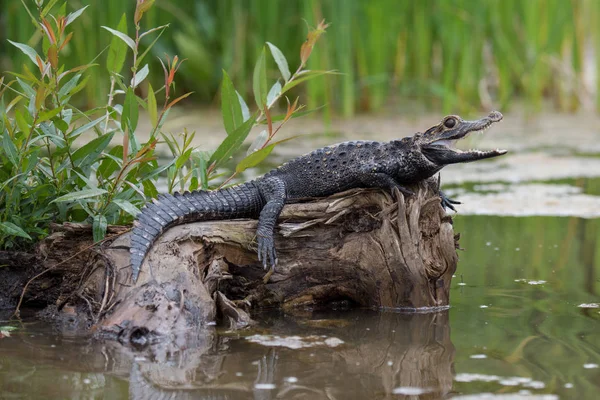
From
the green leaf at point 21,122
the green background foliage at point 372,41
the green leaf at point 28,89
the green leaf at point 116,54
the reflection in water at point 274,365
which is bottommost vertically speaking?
the reflection in water at point 274,365

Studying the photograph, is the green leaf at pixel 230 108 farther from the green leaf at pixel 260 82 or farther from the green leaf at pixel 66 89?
the green leaf at pixel 66 89

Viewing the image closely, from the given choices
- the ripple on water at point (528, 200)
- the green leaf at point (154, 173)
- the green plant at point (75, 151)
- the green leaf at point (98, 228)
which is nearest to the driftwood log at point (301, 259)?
the green leaf at point (98, 228)

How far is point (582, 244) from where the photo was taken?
5355 mm

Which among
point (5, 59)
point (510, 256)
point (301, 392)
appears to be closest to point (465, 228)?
point (510, 256)

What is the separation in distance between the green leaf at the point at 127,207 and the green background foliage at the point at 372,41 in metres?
5.36

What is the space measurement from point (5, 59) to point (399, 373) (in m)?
8.43

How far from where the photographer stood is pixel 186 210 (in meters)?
3.98

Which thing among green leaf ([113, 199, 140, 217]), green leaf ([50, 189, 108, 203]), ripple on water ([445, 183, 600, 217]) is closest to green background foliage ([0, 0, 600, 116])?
ripple on water ([445, 183, 600, 217])

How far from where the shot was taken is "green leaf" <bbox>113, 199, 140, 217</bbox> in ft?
12.6

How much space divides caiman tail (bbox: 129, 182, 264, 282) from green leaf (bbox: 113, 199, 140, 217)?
0.16ft

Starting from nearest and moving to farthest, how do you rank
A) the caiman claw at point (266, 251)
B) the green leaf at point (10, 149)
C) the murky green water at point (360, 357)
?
the murky green water at point (360, 357)
the green leaf at point (10, 149)
the caiman claw at point (266, 251)

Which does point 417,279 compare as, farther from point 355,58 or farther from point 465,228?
point 355,58

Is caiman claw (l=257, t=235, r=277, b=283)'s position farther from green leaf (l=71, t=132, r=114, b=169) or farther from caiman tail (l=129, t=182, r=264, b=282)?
green leaf (l=71, t=132, r=114, b=169)

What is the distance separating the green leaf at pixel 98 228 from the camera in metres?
3.88
